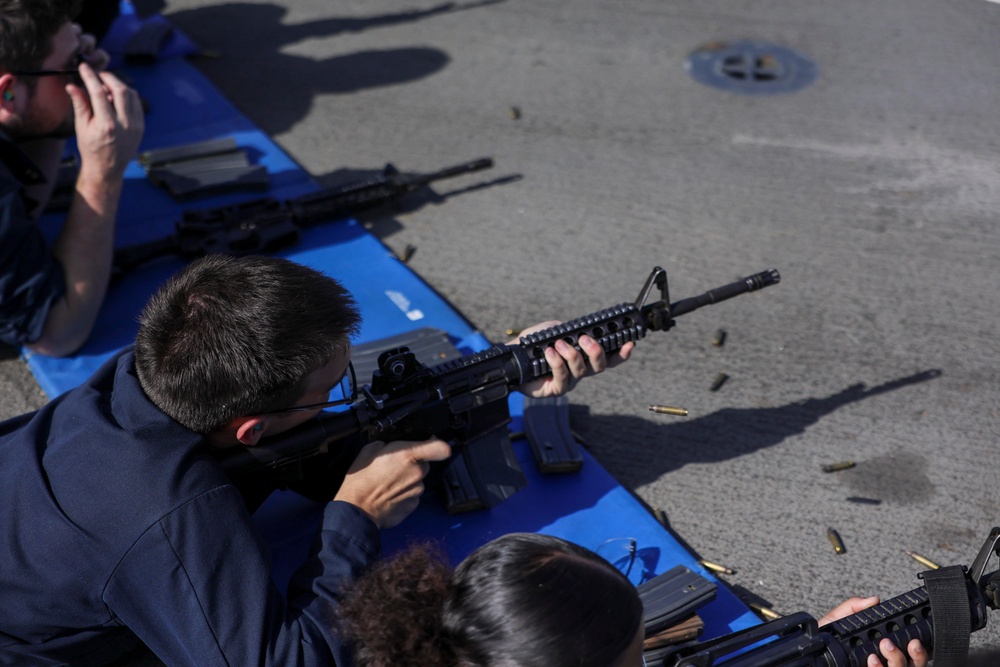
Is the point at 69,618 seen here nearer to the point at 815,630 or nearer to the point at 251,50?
the point at 815,630

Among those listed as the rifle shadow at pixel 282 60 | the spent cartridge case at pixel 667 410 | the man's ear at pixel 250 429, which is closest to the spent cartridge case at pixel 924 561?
the spent cartridge case at pixel 667 410

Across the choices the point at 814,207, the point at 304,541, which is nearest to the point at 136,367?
the point at 304,541

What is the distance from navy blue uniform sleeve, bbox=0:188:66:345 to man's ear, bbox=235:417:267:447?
1646 millimetres

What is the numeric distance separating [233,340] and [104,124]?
1.96 meters

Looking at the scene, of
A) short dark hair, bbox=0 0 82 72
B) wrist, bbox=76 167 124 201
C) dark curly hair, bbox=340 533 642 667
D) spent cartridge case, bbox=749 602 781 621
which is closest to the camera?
dark curly hair, bbox=340 533 642 667

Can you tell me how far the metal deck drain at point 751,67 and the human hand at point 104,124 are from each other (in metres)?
4.25

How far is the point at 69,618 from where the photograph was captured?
263cm

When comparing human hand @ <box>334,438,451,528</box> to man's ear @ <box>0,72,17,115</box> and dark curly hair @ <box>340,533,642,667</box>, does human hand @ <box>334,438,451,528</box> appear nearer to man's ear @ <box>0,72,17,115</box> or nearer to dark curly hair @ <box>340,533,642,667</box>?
dark curly hair @ <box>340,533,642,667</box>

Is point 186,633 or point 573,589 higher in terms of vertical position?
point 573,589

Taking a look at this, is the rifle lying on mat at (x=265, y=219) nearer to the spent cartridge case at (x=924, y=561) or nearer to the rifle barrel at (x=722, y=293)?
the rifle barrel at (x=722, y=293)

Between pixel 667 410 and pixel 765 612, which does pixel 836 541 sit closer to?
pixel 765 612

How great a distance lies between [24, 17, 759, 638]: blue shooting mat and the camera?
3.45 meters

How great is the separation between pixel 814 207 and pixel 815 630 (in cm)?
353

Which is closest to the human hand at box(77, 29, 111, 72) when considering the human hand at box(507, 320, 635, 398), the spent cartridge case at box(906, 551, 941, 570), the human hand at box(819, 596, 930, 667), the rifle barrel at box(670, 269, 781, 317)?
the human hand at box(507, 320, 635, 398)
